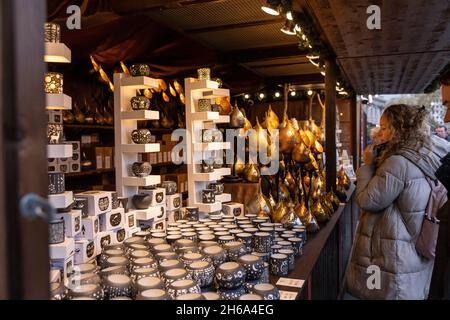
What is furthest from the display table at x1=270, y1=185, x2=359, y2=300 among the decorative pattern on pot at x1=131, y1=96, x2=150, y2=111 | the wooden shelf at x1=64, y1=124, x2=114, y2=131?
the wooden shelf at x1=64, y1=124, x2=114, y2=131

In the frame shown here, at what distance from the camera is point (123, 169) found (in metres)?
2.63

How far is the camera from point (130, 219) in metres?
2.36

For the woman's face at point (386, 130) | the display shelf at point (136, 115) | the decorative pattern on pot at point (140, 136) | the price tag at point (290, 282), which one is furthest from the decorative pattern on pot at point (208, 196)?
the price tag at point (290, 282)

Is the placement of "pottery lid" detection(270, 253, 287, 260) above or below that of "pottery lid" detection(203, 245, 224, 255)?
below

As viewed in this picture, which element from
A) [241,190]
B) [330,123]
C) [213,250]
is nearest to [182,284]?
[213,250]

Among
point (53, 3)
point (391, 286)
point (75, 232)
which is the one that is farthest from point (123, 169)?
point (391, 286)

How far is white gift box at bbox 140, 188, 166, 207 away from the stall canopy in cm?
114

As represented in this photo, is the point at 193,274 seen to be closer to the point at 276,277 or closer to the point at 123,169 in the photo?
the point at 276,277

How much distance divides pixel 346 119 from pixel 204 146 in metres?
5.83

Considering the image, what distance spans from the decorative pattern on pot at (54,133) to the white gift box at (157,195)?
3.52 ft

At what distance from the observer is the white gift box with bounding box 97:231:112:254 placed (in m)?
1.99

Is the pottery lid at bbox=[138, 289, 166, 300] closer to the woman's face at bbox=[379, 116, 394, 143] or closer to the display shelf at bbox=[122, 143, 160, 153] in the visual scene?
the display shelf at bbox=[122, 143, 160, 153]

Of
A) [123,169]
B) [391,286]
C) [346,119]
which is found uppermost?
[346,119]

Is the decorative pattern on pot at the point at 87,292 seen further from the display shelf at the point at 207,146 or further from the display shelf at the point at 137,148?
the display shelf at the point at 207,146
